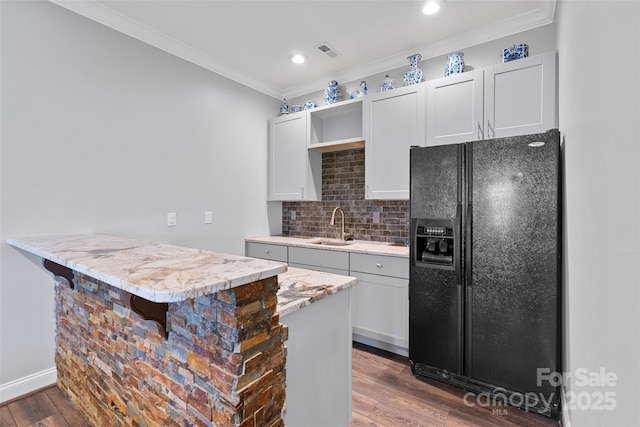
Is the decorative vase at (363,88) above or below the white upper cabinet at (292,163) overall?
above

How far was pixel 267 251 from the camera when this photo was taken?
338cm

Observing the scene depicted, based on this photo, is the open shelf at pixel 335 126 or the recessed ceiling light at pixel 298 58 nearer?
the recessed ceiling light at pixel 298 58

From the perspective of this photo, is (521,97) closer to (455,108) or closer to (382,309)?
(455,108)

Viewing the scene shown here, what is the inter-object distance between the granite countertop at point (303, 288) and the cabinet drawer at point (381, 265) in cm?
114

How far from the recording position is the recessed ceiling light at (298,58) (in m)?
2.98

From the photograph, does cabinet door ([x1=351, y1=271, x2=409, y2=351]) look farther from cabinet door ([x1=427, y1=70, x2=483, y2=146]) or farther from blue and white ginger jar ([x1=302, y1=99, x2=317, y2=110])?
blue and white ginger jar ([x1=302, y1=99, x2=317, y2=110])

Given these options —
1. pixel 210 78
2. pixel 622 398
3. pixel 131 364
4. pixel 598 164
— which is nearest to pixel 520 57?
pixel 598 164

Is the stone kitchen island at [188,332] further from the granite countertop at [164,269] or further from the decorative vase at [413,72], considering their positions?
the decorative vase at [413,72]

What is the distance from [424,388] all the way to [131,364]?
6.04ft

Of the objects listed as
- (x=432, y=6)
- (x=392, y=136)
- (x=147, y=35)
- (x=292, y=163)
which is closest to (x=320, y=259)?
(x=292, y=163)

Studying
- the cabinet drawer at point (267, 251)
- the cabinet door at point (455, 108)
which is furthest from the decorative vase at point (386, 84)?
the cabinet drawer at point (267, 251)

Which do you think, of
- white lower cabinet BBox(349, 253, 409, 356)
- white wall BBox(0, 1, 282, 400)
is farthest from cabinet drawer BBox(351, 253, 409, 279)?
white wall BBox(0, 1, 282, 400)

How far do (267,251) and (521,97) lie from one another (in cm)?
267

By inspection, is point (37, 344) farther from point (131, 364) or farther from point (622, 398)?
point (622, 398)
